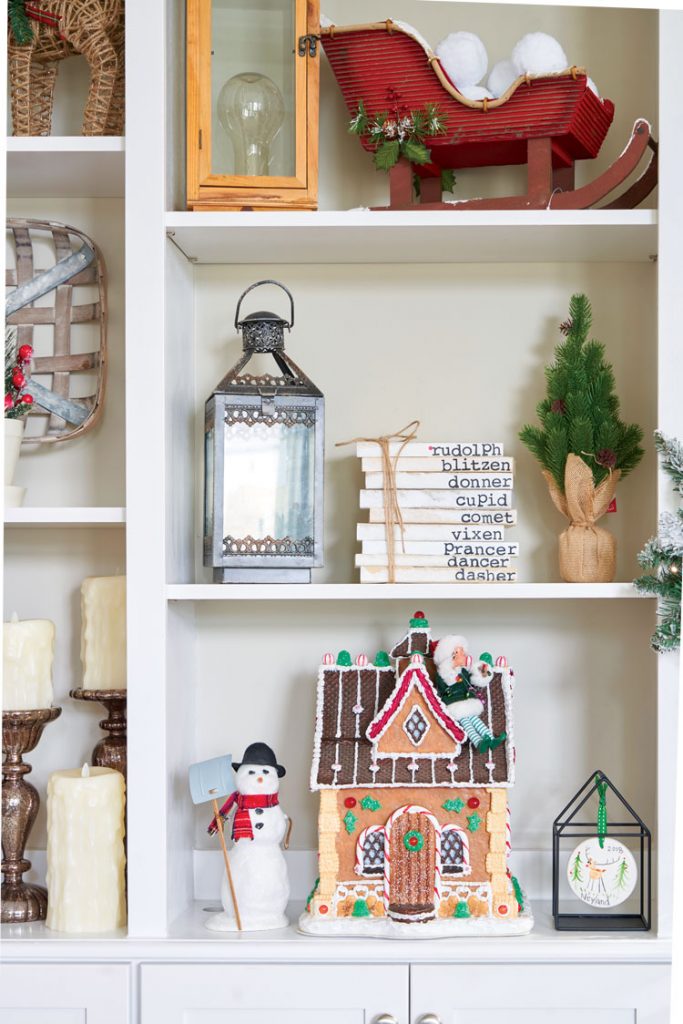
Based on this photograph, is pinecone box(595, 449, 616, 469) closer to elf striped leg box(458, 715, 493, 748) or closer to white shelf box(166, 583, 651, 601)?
white shelf box(166, 583, 651, 601)

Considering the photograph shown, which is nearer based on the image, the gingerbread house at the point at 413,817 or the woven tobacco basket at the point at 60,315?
the gingerbread house at the point at 413,817

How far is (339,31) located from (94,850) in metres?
1.18

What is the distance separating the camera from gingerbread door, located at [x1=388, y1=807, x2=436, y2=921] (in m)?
1.48

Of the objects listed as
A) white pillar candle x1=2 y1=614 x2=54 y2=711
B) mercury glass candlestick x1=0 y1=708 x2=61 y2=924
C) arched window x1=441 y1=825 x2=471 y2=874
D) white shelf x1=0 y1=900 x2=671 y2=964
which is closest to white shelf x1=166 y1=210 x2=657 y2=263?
white pillar candle x1=2 y1=614 x2=54 y2=711

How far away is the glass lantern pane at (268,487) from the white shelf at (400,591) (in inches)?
2.9

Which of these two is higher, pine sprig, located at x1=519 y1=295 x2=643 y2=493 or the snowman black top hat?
pine sprig, located at x1=519 y1=295 x2=643 y2=493

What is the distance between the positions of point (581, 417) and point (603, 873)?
64 centimetres

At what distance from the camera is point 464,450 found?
158 cm

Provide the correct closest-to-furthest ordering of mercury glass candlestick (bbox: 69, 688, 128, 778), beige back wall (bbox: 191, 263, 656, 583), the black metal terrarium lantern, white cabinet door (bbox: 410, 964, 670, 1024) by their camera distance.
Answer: white cabinet door (bbox: 410, 964, 670, 1024), the black metal terrarium lantern, mercury glass candlestick (bbox: 69, 688, 128, 778), beige back wall (bbox: 191, 263, 656, 583)

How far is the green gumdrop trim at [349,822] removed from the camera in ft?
5.02

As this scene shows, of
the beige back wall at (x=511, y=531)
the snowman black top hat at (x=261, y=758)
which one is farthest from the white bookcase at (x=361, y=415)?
the snowman black top hat at (x=261, y=758)

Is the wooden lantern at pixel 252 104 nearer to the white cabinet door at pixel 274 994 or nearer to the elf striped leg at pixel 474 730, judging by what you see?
the elf striped leg at pixel 474 730

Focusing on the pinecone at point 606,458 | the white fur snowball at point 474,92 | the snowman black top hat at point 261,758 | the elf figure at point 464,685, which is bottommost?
the snowman black top hat at point 261,758

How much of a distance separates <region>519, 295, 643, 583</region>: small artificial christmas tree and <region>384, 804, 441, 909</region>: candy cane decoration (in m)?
0.39
